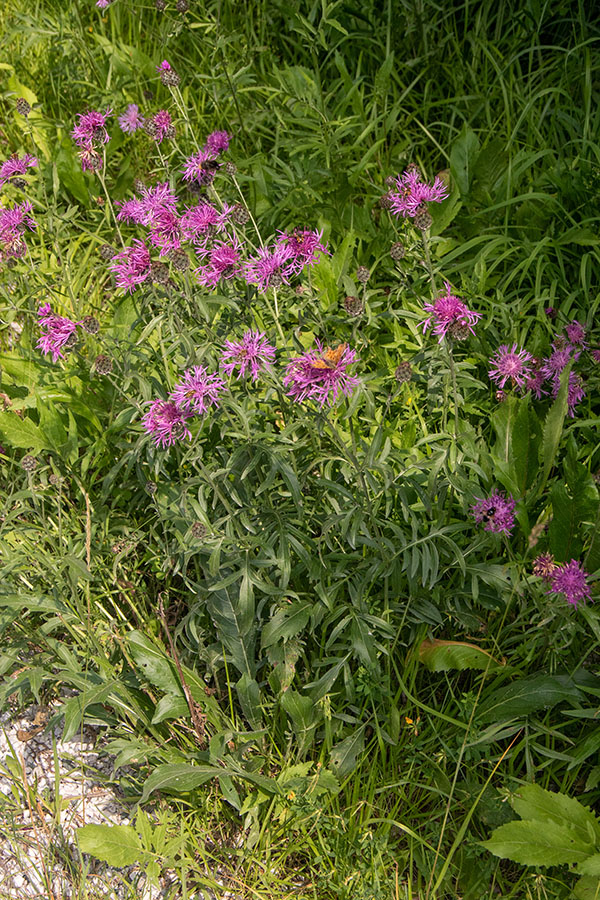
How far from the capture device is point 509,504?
2.20 m

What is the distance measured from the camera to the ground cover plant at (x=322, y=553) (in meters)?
2.06

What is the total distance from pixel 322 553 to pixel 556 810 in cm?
90

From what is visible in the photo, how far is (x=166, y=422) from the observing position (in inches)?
79.4

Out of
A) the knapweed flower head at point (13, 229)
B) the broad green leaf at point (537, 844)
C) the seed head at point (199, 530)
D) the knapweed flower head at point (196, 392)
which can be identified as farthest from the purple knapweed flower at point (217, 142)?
the broad green leaf at point (537, 844)

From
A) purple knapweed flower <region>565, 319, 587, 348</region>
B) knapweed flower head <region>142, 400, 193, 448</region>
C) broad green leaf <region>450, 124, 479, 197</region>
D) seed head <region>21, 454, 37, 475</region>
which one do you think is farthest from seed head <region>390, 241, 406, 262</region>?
seed head <region>21, 454, 37, 475</region>

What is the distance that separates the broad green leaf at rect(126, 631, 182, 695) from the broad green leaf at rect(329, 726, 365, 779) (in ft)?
1.52

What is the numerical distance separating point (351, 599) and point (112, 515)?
0.95m

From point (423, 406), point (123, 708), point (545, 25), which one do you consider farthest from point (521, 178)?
point (123, 708)

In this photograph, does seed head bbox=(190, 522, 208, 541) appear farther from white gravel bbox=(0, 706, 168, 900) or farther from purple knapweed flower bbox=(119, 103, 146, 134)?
A: purple knapweed flower bbox=(119, 103, 146, 134)

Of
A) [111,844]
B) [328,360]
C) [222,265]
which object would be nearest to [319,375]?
[328,360]

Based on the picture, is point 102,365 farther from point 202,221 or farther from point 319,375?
point 319,375

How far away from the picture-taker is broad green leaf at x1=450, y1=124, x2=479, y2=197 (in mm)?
3262

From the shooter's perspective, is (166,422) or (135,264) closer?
(166,422)

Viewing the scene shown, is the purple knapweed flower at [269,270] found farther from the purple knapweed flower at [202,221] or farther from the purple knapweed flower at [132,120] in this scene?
the purple knapweed flower at [132,120]
